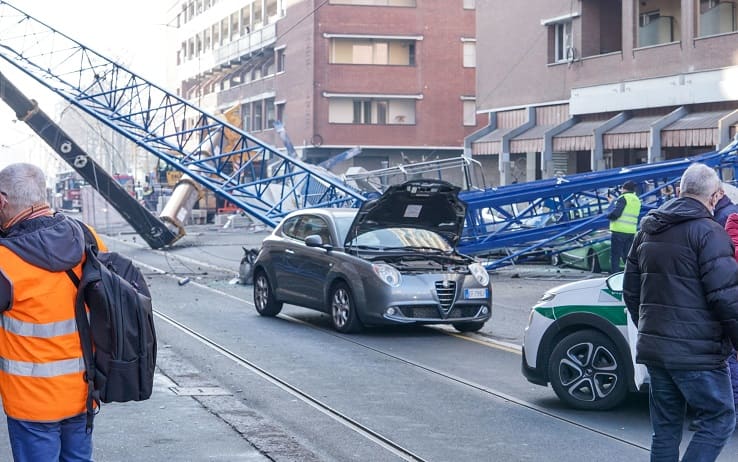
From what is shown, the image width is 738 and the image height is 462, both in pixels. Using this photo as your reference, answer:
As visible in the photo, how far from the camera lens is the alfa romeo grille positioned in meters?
14.0

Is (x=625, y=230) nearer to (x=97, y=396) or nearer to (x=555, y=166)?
(x=97, y=396)

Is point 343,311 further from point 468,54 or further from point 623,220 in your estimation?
point 468,54

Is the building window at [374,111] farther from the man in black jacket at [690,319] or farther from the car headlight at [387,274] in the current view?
the man in black jacket at [690,319]

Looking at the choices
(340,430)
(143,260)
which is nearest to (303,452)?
(340,430)

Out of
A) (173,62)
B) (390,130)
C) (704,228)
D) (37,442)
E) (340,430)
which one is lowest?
(340,430)

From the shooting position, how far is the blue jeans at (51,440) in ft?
15.6

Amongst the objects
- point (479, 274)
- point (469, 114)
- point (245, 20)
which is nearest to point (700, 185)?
point (479, 274)

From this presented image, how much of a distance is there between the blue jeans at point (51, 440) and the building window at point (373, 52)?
186ft

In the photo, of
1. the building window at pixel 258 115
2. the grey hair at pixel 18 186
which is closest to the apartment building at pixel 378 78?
the building window at pixel 258 115

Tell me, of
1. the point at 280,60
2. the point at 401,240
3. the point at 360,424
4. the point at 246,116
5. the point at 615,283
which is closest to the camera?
the point at 360,424

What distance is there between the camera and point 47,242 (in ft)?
15.5

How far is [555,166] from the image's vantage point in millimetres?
42875

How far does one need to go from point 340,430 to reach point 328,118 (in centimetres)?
5318

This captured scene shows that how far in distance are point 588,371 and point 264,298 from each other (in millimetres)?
8197
